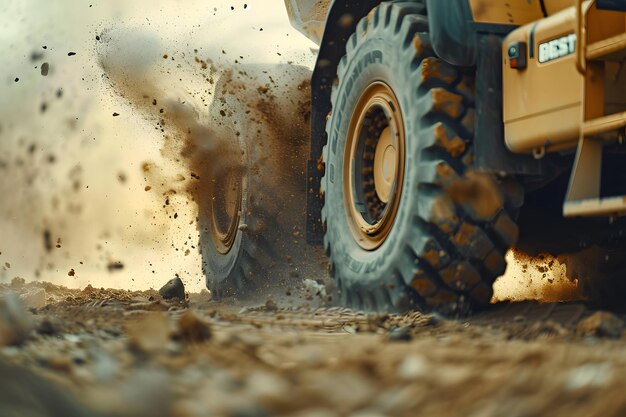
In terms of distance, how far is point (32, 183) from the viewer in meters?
6.27

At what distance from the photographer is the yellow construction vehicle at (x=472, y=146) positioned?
273 centimetres

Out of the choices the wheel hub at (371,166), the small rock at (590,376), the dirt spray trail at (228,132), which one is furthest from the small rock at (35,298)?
the small rock at (590,376)

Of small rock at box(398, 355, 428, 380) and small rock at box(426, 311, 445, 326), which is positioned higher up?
small rock at box(398, 355, 428, 380)

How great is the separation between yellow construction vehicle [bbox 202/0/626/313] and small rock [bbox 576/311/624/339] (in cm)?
31

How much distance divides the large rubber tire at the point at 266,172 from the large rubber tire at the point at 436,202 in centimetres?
178

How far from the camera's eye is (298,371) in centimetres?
A: 166

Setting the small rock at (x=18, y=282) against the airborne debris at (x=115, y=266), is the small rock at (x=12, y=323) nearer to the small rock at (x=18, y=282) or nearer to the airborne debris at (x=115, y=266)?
the airborne debris at (x=115, y=266)

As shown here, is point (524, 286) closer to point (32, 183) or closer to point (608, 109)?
point (608, 109)

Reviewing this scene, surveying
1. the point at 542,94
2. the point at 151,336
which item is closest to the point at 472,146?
the point at 542,94

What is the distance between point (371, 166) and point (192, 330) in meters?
2.02

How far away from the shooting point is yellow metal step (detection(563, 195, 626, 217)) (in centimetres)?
249

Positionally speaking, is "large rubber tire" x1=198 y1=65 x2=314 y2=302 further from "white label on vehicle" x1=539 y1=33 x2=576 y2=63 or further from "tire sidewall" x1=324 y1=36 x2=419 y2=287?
"white label on vehicle" x1=539 y1=33 x2=576 y2=63

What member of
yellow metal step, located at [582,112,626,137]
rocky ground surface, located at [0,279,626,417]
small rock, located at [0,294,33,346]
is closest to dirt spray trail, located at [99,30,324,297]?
yellow metal step, located at [582,112,626,137]

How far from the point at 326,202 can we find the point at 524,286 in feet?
3.70
